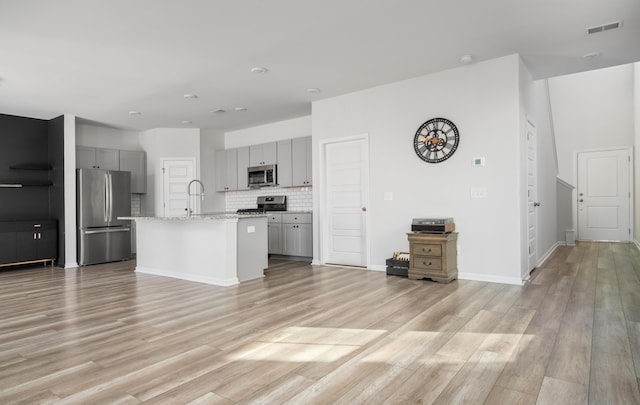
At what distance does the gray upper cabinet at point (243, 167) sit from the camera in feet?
25.7

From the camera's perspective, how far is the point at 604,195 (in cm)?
870

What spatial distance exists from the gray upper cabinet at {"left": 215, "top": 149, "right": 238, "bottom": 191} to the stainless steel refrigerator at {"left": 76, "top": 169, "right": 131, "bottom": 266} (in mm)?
1786

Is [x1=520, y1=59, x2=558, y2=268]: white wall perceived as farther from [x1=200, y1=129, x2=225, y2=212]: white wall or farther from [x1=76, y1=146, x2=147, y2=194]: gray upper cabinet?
[x1=76, y1=146, x2=147, y2=194]: gray upper cabinet

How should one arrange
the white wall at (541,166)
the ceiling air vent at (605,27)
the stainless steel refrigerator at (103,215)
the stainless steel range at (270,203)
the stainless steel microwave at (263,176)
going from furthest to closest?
1. the stainless steel range at (270,203)
2. the stainless steel microwave at (263,176)
3. the stainless steel refrigerator at (103,215)
4. the white wall at (541,166)
5. the ceiling air vent at (605,27)

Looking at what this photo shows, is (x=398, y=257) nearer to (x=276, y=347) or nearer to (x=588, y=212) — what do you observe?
(x=276, y=347)

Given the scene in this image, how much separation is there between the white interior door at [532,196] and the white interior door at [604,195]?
4.59 m

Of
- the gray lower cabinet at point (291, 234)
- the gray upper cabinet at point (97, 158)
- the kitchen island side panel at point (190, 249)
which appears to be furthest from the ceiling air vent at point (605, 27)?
the gray upper cabinet at point (97, 158)

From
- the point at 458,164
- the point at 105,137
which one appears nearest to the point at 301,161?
the point at 458,164

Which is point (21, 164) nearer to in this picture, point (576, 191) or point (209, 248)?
point (209, 248)

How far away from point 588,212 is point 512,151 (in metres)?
6.07

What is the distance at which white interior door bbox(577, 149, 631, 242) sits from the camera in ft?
27.7

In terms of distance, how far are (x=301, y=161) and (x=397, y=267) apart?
285 centimetres

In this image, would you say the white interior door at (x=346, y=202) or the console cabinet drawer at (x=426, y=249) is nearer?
the console cabinet drawer at (x=426, y=249)

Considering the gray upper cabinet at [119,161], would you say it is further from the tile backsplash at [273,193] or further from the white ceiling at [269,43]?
the tile backsplash at [273,193]
